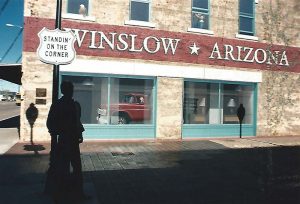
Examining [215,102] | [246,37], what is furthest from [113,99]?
[246,37]

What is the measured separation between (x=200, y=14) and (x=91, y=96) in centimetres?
617

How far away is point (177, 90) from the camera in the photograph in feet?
45.7

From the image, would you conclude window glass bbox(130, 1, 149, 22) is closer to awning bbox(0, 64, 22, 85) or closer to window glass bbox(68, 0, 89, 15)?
window glass bbox(68, 0, 89, 15)

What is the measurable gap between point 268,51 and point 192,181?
1035 cm

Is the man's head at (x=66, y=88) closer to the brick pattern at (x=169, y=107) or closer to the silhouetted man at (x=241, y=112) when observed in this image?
the brick pattern at (x=169, y=107)

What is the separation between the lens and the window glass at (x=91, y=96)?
42.7 ft

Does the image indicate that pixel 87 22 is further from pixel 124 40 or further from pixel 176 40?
pixel 176 40

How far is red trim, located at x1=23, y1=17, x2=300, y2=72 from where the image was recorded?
12289 millimetres

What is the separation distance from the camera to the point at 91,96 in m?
13.2

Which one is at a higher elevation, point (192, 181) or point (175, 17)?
point (175, 17)

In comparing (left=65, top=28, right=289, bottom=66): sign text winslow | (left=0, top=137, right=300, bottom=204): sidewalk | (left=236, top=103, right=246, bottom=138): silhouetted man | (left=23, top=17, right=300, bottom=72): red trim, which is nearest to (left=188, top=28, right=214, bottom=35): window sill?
(left=23, top=17, right=300, bottom=72): red trim

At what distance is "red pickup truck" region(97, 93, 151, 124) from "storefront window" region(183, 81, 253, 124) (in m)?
1.85

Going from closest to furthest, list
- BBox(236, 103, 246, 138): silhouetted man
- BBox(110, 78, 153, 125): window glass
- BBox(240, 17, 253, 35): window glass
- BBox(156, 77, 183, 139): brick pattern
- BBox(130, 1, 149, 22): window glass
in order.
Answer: BBox(110, 78, 153, 125): window glass
BBox(130, 1, 149, 22): window glass
BBox(156, 77, 183, 139): brick pattern
BBox(236, 103, 246, 138): silhouetted man
BBox(240, 17, 253, 35): window glass

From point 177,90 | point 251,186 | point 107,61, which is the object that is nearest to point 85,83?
point 107,61
